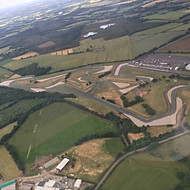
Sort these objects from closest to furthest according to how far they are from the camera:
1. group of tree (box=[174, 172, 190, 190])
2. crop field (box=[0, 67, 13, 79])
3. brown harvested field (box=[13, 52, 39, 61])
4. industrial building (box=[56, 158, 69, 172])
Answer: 1. group of tree (box=[174, 172, 190, 190])
2. industrial building (box=[56, 158, 69, 172])
3. crop field (box=[0, 67, 13, 79])
4. brown harvested field (box=[13, 52, 39, 61])

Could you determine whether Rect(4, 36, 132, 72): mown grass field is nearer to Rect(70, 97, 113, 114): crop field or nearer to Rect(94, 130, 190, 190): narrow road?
Rect(70, 97, 113, 114): crop field

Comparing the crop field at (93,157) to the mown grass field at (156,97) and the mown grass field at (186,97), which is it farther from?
the mown grass field at (186,97)

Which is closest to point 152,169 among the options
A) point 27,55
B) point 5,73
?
point 5,73

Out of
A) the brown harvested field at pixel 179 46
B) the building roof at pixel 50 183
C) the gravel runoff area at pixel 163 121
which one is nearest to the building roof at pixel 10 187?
the building roof at pixel 50 183

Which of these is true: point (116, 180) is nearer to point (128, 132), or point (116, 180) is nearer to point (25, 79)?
point (128, 132)

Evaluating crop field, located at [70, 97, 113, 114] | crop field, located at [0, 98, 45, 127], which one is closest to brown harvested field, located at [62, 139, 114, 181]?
crop field, located at [70, 97, 113, 114]

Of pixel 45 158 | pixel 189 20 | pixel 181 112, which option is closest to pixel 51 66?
pixel 45 158
